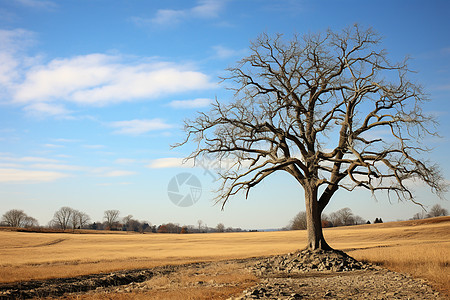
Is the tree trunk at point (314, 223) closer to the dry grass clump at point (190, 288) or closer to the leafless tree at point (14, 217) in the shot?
the dry grass clump at point (190, 288)

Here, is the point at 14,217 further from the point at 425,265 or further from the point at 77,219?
the point at 425,265

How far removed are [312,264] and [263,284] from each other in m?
6.17

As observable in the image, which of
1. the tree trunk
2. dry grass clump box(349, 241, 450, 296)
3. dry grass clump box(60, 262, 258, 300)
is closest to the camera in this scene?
dry grass clump box(60, 262, 258, 300)

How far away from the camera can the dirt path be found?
42.7 feet

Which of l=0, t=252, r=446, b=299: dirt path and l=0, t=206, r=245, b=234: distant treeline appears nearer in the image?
l=0, t=252, r=446, b=299: dirt path

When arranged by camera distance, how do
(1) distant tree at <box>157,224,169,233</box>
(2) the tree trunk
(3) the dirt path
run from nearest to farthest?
(3) the dirt path < (2) the tree trunk < (1) distant tree at <box>157,224,169,233</box>

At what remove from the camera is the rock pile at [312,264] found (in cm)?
2028

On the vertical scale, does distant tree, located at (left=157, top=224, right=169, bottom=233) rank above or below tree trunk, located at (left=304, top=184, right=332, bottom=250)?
below

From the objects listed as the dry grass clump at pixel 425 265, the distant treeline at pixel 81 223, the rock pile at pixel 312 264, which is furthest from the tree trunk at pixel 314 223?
the distant treeline at pixel 81 223

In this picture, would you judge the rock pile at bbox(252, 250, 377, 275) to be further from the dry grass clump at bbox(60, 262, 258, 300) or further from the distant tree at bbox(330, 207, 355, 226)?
the distant tree at bbox(330, 207, 355, 226)

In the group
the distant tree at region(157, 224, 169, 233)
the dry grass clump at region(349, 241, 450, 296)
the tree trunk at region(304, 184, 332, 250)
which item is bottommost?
the distant tree at region(157, 224, 169, 233)

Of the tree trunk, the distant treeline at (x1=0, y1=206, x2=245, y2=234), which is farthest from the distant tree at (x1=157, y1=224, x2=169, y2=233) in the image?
the tree trunk

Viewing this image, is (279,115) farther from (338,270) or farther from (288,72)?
(338,270)

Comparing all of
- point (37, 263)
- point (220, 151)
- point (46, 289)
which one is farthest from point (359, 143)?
point (37, 263)
